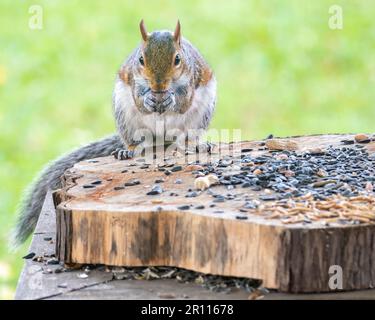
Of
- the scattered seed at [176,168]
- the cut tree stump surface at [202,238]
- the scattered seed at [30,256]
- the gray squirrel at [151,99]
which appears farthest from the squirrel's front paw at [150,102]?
the scattered seed at [30,256]

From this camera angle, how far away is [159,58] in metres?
2.57

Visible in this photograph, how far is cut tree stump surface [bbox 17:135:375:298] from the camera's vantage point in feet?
5.10

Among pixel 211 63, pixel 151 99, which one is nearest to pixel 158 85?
pixel 151 99

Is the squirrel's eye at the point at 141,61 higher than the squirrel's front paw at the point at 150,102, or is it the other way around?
the squirrel's eye at the point at 141,61

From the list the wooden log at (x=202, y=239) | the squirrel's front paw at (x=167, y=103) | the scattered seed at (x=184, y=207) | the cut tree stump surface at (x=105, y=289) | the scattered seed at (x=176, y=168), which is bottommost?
the cut tree stump surface at (x=105, y=289)

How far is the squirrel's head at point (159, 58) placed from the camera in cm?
256

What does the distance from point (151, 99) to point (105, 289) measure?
105cm

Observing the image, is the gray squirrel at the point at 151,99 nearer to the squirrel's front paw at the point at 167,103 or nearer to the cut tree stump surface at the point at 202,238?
the squirrel's front paw at the point at 167,103

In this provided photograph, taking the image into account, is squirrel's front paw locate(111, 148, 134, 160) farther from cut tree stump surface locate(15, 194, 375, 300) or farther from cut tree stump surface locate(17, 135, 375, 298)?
cut tree stump surface locate(15, 194, 375, 300)

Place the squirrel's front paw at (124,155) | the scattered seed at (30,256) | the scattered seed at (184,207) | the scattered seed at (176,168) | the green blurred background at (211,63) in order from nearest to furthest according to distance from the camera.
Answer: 1. the scattered seed at (184,207)
2. the scattered seed at (30,256)
3. the scattered seed at (176,168)
4. the squirrel's front paw at (124,155)
5. the green blurred background at (211,63)

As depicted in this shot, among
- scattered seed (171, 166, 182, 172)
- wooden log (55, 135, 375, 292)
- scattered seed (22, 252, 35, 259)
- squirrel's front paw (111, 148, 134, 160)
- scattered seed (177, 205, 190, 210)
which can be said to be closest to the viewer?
wooden log (55, 135, 375, 292)

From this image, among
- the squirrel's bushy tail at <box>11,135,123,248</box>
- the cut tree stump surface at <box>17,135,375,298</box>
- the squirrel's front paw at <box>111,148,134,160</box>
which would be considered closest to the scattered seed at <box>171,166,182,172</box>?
the cut tree stump surface at <box>17,135,375,298</box>

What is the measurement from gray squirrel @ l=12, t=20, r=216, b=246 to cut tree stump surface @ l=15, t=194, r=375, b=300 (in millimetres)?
733

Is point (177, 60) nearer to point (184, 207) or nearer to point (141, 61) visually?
point (141, 61)
